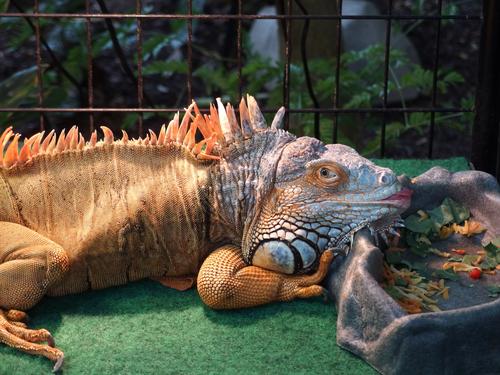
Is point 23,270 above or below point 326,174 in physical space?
below

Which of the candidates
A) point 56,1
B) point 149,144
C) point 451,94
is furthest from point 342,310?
point 451,94

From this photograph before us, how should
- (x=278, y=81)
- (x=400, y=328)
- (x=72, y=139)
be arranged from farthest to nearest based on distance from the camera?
(x=278, y=81) → (x=72, y=139) → (x=400, y=328)

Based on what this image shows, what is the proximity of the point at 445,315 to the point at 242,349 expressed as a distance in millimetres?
793

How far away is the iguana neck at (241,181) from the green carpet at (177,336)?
0.34m

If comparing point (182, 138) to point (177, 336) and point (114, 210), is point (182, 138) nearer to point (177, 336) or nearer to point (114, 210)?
point (114, 210)

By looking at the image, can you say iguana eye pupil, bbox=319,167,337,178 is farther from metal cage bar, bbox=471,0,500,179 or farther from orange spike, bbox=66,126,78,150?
metal cage bar, bbox=471,0,500,179

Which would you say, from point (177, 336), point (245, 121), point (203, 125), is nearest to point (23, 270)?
point (177, 336)

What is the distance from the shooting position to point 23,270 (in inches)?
139

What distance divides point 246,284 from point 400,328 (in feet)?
2.47

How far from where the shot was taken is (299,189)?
3654 millimetres

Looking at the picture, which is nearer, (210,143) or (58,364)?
(58,364)

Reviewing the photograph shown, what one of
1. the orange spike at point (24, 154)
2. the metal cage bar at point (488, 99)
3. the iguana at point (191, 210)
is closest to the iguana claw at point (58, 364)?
the iguana at point (191, 210)

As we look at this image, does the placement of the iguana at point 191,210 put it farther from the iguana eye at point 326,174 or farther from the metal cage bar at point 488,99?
the metal cage bar at point 488,99

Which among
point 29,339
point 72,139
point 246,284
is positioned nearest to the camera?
point 29,339
